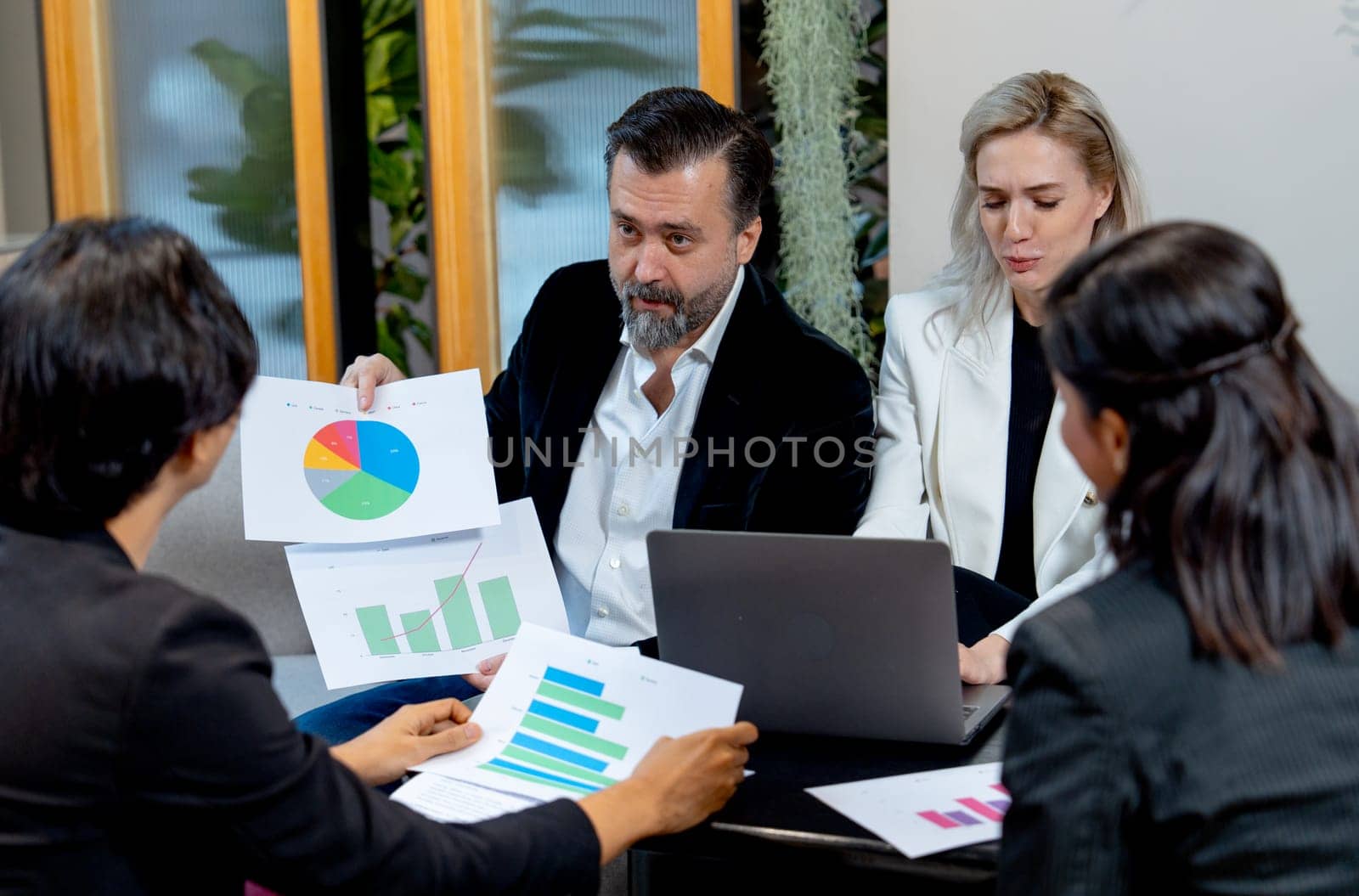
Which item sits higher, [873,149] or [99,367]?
[873,149]

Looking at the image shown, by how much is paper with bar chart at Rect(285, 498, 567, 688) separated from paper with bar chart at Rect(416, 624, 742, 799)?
1.03ft

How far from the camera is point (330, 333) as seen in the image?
3.14 m

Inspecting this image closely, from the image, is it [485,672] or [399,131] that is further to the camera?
[399,131]

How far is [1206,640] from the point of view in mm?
940

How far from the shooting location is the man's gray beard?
218cm

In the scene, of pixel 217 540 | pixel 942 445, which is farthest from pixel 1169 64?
pixel 217 540

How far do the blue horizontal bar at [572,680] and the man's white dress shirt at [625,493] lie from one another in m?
0.69

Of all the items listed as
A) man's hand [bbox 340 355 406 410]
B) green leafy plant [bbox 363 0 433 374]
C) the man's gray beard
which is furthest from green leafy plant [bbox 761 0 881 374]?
man's hand [bbox 340 355 406 410]

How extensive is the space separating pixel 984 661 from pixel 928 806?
Answer: 1.67ft

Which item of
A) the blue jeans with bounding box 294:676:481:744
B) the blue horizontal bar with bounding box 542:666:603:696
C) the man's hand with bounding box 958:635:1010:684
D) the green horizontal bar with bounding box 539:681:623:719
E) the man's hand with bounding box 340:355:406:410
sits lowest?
the blue jeans with bounding box 294:676:481:744

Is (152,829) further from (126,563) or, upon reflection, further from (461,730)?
(461,730)

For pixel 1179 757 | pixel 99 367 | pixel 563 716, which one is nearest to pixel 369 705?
pixel 563 716

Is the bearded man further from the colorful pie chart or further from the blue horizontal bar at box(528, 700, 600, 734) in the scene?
the blue horizontal bar at box(528, 700, 600, 734)

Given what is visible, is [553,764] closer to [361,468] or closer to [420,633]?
[420,633]
